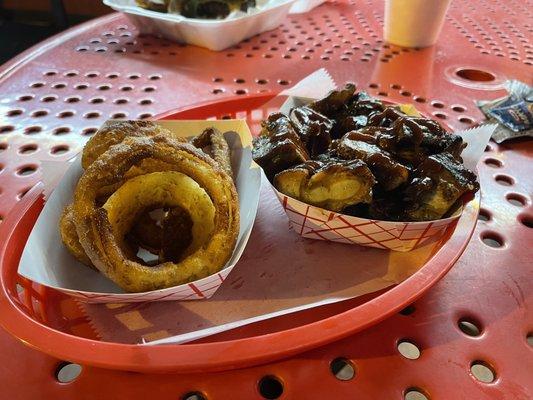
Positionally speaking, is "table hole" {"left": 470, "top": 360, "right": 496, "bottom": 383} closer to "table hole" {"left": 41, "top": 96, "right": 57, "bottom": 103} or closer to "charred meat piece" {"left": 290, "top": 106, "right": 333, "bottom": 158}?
"charred meat piece" {"left": 290, "top": 106, "right": 333, "bottom": 158}

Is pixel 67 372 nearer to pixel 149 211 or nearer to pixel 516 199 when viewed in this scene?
pixel 149 211

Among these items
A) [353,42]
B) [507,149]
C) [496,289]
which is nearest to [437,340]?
[496,289]

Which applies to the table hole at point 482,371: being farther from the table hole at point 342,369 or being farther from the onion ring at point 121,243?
the onion ring at point 121,243

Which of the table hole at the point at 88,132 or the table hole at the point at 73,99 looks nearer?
the table hole at the point at 88,132

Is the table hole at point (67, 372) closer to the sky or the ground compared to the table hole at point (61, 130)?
closer to the sky

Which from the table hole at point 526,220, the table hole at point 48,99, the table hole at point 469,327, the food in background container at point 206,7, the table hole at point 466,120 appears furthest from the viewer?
the food in background container at point 206,7

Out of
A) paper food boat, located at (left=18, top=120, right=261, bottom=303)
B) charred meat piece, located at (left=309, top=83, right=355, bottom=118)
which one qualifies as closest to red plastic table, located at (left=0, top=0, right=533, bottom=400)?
paper food boat, located at (left=18, top=120, right=261, bottom=303)

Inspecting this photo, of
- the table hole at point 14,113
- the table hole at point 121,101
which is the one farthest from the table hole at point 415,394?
the table hole at point 14,113
